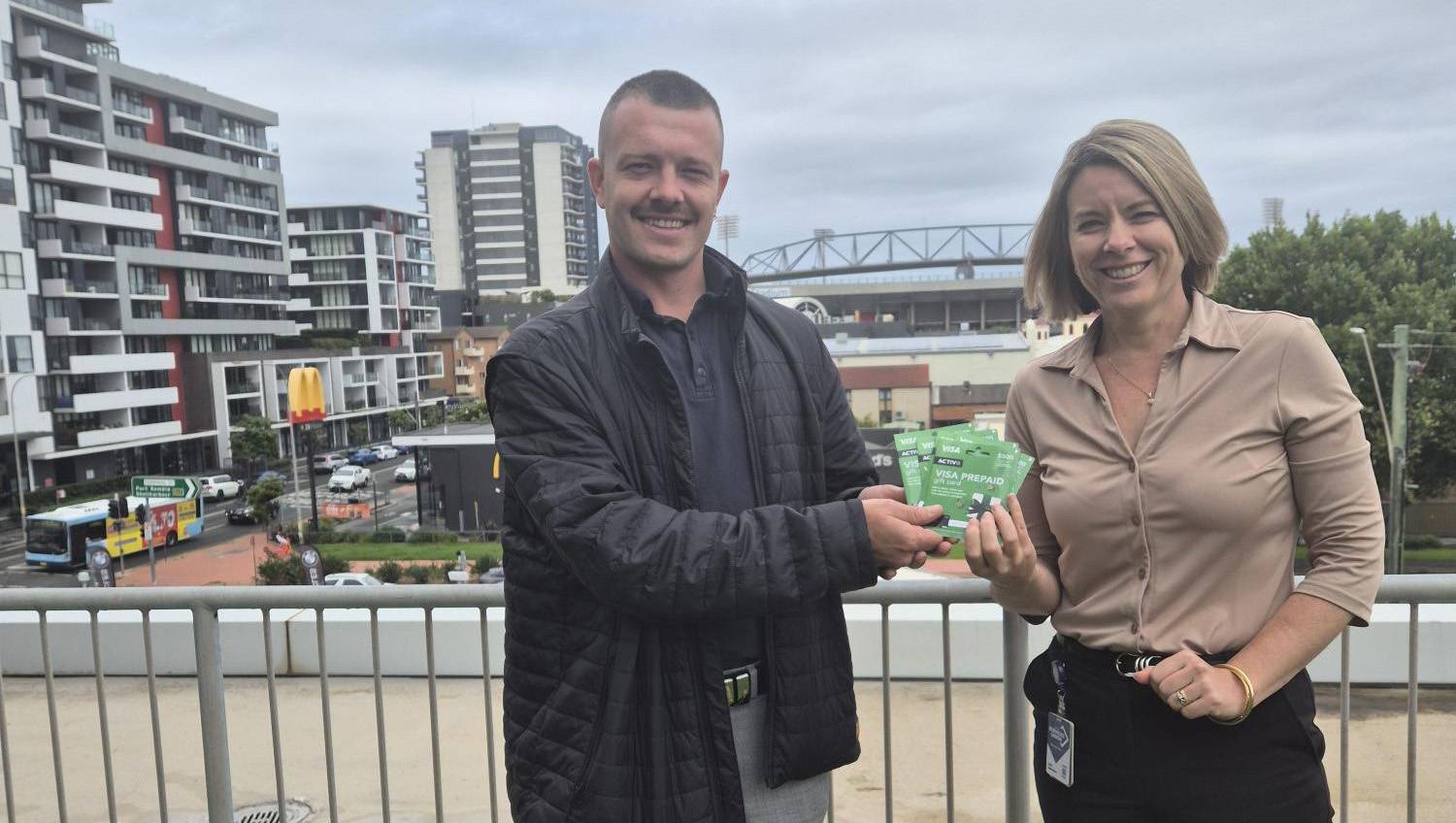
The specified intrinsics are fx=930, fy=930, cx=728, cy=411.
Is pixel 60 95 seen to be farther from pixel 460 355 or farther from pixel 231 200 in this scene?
pixel 460 355

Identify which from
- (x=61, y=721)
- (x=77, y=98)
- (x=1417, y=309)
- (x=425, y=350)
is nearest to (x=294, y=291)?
(x=425, y=350)

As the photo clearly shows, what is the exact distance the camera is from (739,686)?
1465 mm

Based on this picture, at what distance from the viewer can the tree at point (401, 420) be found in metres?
49.3

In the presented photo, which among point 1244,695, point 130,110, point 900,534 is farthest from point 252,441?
point 1244,695

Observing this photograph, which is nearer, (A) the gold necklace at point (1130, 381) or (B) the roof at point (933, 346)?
(A) the gold necklace at point (1130, 381)

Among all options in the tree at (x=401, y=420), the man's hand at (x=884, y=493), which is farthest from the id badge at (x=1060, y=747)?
the tree at (x=401, y=420)

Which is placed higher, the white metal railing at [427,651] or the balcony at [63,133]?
the balcony at [63,133]

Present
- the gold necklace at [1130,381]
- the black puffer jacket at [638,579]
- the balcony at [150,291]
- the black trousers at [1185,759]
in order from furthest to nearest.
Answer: the balcony at [150,291] → the gold necklace at [1130,381] → the black trousers at [1185,759] → the black puffer jacket at [638,579]

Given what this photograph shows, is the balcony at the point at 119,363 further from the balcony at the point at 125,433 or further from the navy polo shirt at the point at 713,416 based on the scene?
the navy polo shirt at the point at 713,416

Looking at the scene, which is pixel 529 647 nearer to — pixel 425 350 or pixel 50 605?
pixel 50 605

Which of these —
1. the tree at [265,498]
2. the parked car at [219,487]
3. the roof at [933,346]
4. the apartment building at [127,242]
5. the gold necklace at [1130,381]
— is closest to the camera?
the gold necklace at [1130,381]

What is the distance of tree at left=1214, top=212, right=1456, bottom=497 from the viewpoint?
19734mm

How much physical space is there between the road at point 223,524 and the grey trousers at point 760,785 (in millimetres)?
24933

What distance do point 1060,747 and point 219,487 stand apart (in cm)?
4041
